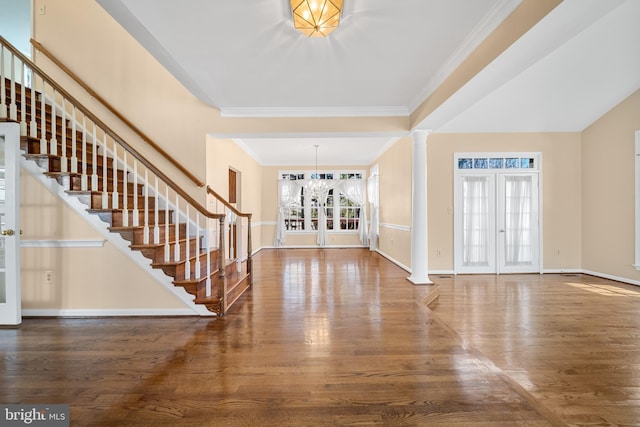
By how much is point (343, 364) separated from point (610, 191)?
5.79 m

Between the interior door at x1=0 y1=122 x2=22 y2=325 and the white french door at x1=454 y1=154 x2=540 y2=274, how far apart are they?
6.13 metres

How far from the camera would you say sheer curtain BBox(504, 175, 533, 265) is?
214 inches

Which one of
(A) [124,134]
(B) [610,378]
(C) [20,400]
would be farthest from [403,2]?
(A) [124,134]

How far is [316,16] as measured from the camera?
7.32 feet

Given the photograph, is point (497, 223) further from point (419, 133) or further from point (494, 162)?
point (419, 133)

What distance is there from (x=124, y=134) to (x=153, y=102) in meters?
0.63

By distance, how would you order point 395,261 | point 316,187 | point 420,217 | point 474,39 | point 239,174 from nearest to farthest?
point 474,39 < point 420,217 < point 395,261 < point 239,174 < point 316,187

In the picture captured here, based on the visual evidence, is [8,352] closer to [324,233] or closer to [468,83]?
[468,83]

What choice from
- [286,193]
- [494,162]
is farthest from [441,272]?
[286,193]

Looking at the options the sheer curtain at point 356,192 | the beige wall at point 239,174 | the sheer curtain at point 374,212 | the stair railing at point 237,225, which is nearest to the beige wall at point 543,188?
the sheer curtain at point 374,212

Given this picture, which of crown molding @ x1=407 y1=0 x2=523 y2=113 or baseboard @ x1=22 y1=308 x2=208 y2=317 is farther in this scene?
baseboard @ x1=22 y1=308 x2=208 y2=317

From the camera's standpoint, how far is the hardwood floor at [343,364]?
1703mm

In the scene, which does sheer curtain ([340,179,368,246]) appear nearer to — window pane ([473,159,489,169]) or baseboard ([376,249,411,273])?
baseboard ([376,249,411,273])

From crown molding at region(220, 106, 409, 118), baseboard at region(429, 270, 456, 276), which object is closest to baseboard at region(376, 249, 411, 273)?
baseboard at region(429, 270, 456, 276)
